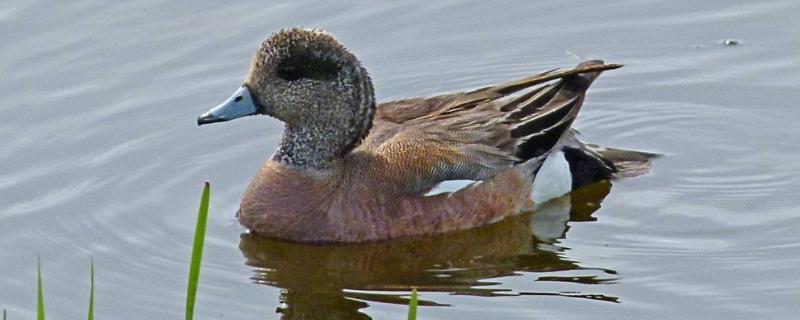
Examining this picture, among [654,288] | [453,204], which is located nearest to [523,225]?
[453,204]

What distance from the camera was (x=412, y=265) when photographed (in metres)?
10.4

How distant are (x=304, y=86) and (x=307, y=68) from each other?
4.3 inches

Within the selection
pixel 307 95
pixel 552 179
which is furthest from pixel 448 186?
pixel 307 95

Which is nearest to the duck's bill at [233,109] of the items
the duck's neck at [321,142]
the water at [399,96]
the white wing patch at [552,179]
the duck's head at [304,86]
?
the duck's head at [304,86]

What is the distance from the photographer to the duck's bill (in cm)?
1037

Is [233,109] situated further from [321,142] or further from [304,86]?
[321,142]

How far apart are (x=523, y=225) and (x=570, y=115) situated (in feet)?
2.63

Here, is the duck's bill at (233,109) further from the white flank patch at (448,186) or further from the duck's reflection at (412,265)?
the white flank patch at (448,186)

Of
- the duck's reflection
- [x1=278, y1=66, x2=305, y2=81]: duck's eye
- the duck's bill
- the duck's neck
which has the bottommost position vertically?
the duck's reflection

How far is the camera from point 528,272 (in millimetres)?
10289

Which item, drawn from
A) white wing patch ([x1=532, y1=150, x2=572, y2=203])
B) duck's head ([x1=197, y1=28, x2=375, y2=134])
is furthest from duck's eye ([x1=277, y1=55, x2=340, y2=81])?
white wing patch ([x1=532, y1=150, x2=572, y2=203])

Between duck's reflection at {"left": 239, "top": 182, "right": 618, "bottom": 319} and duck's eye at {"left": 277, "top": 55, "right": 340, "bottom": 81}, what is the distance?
1009mm

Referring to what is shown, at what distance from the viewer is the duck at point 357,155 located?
10.6 m

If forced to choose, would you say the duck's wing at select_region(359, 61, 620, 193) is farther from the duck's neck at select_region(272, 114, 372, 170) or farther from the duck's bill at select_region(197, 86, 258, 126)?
the duck's bill at select_region(197, 86, 258, 126)
